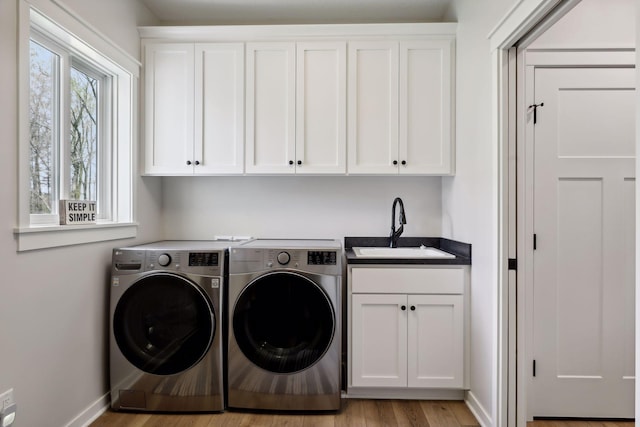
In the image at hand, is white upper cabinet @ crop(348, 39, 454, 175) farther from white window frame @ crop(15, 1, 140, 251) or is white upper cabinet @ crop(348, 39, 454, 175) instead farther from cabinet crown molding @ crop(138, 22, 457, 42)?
white window frame @ crop(15, 1, 140, 251)

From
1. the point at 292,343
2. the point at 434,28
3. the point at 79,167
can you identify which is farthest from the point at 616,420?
the point at 79,167

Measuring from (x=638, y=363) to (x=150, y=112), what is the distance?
→ 8.84 ft

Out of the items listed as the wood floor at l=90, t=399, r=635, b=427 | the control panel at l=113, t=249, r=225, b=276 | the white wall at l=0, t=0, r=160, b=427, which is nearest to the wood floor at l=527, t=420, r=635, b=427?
the wood floor at l=90, t=399, r=635, b=427

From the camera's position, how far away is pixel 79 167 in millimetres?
2041

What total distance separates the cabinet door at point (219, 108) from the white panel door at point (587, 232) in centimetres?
179

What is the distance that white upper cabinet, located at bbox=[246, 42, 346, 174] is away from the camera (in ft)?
7.80

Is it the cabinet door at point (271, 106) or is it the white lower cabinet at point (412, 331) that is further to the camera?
the cabinet door at point (271, 106)

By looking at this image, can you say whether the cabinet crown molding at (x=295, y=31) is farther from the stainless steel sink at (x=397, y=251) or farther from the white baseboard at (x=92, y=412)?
the white baseboard at (x=92, y=412)

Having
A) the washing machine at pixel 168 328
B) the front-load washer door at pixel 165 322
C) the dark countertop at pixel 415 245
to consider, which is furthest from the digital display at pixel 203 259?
the dark countertop at pixel 415 245

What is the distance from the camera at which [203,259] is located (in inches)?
78.8

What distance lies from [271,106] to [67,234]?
4.54 ft

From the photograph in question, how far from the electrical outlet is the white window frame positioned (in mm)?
569

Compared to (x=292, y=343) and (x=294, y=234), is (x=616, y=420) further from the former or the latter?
(x=294, y=234)

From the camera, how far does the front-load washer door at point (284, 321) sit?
6.54 ft
